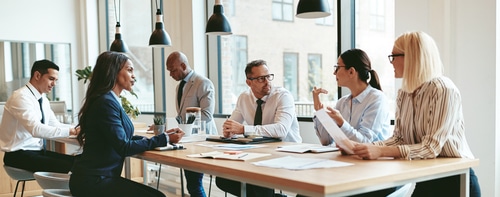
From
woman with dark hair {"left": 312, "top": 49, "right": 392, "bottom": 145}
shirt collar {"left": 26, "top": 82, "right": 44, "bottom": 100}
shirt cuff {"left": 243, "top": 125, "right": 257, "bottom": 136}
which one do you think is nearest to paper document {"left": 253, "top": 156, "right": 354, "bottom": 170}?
woman with dark hair {"left": 312, "top": 49, "right": 392, "bottom": 145}

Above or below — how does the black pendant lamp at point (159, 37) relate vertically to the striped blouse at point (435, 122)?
above

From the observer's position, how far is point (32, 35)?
22.9 feet

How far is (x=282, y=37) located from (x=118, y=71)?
250 centimetres

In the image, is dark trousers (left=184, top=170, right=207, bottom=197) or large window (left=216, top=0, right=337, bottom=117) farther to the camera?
large window (left=216, top=0, right=337, bottom=117)

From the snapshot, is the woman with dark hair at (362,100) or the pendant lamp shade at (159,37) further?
the pendant lamp shade at (159,37)

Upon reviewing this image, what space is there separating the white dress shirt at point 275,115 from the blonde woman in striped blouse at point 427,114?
3.51 feet

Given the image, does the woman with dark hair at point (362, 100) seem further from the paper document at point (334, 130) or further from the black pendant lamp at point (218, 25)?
the black pendant lamp at point (218, 25)

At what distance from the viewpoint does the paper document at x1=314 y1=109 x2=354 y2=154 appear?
6.87 feet

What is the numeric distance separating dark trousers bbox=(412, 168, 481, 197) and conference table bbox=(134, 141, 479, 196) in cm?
4

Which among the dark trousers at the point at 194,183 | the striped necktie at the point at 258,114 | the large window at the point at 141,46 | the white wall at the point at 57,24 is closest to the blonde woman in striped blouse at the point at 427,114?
the striped necktie at the point at 258,114

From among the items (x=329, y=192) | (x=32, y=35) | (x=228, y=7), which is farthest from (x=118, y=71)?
(x=32, y=35)

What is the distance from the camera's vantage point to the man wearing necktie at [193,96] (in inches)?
154

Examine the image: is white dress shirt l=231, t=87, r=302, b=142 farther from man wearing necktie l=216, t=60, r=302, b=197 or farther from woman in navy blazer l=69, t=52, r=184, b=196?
woman in navy blazer l=69, t=52, r=184, b=196

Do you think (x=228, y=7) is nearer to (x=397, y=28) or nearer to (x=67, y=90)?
(x=397, y=28)
